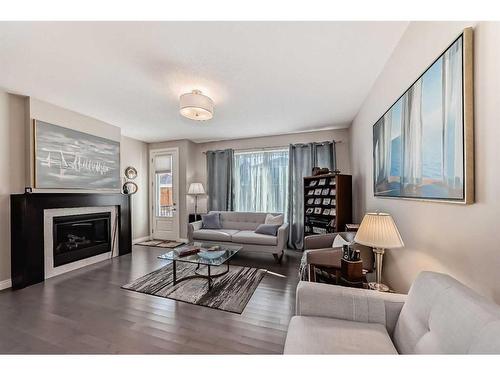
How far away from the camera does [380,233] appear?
1.44 m

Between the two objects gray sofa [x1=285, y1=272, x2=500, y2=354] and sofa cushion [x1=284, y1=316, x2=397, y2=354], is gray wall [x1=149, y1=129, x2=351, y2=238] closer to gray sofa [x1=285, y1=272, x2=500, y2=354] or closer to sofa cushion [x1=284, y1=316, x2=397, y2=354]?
gray sofa [x1=285, y1=272, x2=500, y2=354]

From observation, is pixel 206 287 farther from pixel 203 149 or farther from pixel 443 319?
pixel 203 149

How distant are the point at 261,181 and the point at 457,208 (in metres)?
3.73

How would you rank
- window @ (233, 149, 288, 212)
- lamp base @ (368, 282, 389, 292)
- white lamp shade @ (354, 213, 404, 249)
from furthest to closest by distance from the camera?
window @ (233, 149, 288, 212) → lamp base @ (368, 282, 389, 292) → white lamp shade @ (354, 213, 404, 249)

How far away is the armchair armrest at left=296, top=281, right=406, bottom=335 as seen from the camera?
1201 millimetres

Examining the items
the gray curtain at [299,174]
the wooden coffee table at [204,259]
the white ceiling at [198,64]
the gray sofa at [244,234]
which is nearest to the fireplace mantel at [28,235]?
the white ceiling at [198,64]

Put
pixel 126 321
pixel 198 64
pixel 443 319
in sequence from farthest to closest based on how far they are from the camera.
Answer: pixel 198 64
pixel 126 321
pixel 443 319

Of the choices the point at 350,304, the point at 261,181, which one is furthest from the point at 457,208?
the point at 261,181

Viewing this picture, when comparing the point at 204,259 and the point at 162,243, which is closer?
the point at 204,259

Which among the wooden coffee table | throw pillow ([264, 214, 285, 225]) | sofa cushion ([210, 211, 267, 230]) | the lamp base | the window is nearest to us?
the lamp base

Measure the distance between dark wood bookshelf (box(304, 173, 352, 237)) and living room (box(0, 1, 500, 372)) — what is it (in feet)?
0.11

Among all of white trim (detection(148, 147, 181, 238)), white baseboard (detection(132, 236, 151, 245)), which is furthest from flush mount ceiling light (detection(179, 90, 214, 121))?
white baseboard (detection(132, 236, 151, 245))

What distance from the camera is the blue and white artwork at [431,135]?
1046mm
